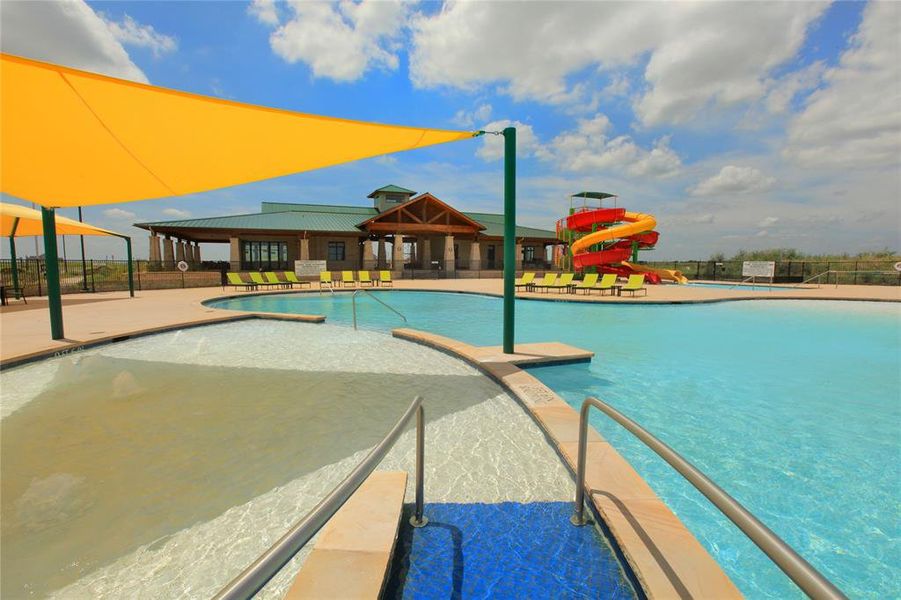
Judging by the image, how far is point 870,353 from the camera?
8164 millimetres

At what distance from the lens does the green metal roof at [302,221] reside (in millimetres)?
24000

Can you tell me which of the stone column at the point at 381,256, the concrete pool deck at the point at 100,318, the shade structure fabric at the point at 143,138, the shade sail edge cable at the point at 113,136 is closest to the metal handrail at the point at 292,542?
the shade structure fabric at the point at 143,138

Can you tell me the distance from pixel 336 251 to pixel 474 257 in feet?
35.5

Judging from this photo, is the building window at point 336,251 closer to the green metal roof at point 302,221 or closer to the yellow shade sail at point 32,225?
the green metal roof at point 302,221

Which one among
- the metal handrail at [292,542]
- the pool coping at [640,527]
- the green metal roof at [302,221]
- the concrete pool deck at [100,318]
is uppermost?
the green metal roof at [302,221]

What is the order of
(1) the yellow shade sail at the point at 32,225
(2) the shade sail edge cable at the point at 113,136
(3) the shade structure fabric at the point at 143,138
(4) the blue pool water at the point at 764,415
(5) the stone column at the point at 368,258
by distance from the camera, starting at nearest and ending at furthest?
(4) the blue pool water at the point at 764,415 < (2) the shade sail edge cable at the point at 113,136 < (3) the shade structure fabric at the point at 143,138 < (1) the yellow shade sail at the point at 32,225 < (5) the stone column at the point at 368,258

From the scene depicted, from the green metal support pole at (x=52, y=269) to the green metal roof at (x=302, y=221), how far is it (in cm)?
1752

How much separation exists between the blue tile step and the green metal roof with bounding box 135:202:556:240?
84.8 feet

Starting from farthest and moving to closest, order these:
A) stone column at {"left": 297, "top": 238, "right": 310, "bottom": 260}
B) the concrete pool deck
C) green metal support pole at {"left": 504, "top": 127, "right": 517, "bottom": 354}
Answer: stone column at {"left": 297, "top": 238, "right": 310, "bottom": 260}, the concrete pool deck, green metal support pole at {"left": 504, "top": 127, "right": 517, "bottom": 354}

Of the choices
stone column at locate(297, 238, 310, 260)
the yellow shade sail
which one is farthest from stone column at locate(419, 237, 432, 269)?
the yellow shade sail

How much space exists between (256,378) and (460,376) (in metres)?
2.92

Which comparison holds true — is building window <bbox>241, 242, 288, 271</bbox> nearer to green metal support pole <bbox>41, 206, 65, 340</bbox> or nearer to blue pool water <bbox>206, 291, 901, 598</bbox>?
blue pool water <bbox>206, 291, 901, 598</bbox>

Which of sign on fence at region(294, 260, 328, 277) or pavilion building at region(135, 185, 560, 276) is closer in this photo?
sign on fence at region(294, 260, 328, 277)

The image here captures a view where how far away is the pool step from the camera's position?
1.81 meters
